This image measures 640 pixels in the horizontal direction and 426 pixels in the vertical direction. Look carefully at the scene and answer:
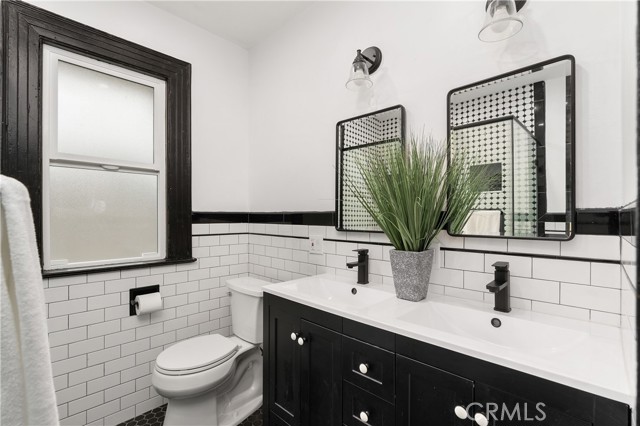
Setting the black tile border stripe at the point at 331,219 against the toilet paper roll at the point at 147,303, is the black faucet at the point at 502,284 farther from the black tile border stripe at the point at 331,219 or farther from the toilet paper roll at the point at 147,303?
the toilet paper roll at the point at 147,303

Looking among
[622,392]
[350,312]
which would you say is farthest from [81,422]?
[622,392]

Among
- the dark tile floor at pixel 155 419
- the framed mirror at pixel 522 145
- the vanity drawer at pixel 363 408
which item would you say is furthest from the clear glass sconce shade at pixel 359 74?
the dark tile floor at pixel 155 419

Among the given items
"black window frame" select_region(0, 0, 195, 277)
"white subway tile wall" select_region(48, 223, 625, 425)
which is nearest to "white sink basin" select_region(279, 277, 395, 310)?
"white subway tile wall" select_region(48, 223, 625, 425)

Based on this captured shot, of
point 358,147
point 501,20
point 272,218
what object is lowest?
point 272,218

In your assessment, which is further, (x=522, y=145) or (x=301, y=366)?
(x=301, y=366)

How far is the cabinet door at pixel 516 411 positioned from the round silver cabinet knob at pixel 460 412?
33 mm

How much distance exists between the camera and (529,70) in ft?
3.73

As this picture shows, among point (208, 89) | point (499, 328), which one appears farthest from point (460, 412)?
point (208, 89)

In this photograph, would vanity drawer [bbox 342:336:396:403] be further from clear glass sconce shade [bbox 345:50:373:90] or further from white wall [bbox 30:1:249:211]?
white wall [bbox 30:1:249:211]

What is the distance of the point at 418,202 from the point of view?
1220 mm

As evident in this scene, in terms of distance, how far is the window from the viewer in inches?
65.8

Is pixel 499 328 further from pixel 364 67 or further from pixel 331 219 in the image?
pixel 364 67

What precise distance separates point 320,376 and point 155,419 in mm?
1346

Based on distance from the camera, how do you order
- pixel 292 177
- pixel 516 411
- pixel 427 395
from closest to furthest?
pixel 516 411
pixel 427 395
pixel 292 177
